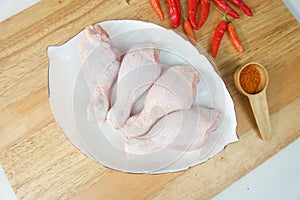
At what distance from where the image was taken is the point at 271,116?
3.72 ft

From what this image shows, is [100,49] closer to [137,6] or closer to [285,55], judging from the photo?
[137,6]

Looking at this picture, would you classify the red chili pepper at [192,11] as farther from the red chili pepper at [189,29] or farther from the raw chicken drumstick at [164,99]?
the raw chicken drumstick at [164,99]

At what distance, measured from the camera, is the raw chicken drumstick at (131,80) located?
3.33 ft

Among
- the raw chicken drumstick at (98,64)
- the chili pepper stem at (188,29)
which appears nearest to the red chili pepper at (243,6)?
the chili pepper stem at (188,29)

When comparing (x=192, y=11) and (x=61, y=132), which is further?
(x=192, y=11)

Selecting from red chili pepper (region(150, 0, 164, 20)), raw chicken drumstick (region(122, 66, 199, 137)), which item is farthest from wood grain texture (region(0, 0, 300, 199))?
raw chicken drumstick (region(122, 66, 199, 137))

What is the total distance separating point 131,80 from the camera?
1022 millimetres

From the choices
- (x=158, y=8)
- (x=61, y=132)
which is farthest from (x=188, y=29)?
(x=61, y=132)

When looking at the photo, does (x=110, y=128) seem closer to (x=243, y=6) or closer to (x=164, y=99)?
(x=164, y=99)

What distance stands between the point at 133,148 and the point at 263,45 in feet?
1.67

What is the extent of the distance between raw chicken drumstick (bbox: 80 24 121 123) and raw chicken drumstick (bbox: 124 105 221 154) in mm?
121

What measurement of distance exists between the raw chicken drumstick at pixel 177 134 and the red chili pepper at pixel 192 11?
29cm

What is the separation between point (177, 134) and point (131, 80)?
0.59 feet

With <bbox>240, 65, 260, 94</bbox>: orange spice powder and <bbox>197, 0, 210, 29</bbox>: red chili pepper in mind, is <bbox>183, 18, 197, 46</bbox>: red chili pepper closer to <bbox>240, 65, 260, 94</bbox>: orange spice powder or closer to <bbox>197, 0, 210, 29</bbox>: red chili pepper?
<bbox>197, 0, 210, 29</bbox>: red chili pepper
